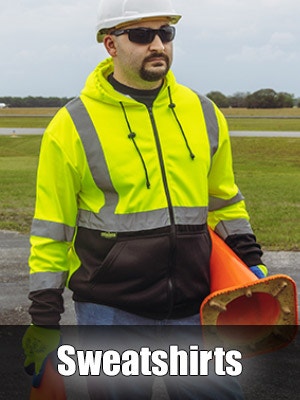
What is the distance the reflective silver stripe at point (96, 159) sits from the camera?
267cm

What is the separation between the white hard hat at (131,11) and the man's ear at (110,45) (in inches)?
1.3

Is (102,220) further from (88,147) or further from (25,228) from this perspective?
(25,228)

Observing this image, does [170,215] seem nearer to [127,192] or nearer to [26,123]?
[127,192]

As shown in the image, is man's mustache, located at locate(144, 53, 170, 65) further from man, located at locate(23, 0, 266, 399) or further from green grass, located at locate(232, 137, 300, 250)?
green grass, located at locate(232, 137, 300, 250)

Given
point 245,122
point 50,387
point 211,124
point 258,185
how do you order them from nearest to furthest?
point 50,387, point 211,124, point 258,185, point 245,122

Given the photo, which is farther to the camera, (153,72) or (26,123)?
(26,123)

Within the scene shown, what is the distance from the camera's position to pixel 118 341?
277 cm

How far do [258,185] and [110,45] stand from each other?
41.9 feet

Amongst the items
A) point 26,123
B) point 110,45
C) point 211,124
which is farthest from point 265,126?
point 110,45

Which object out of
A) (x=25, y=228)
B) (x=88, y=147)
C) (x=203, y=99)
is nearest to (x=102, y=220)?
(x=88, y=147)

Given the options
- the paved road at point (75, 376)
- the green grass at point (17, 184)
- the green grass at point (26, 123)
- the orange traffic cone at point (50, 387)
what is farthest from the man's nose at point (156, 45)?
the green grass at point (26, 123)

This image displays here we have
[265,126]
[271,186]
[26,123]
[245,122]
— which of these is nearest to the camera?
[271,186]

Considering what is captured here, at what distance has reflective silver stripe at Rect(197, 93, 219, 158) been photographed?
9.43 ft

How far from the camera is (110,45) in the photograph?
110 inches
